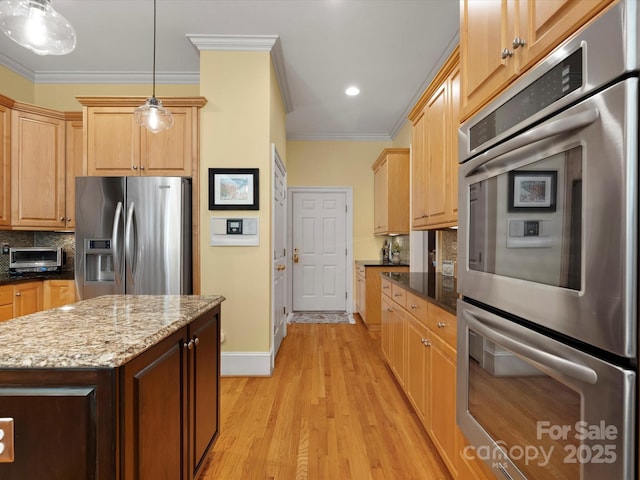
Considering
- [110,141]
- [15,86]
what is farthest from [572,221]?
[15,86]

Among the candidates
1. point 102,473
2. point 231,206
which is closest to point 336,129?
point 231,206

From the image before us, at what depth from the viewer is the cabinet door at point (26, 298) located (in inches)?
120

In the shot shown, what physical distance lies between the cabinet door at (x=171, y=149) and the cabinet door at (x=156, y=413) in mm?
2114

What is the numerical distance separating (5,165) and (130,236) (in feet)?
5.49

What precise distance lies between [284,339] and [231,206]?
1990 mm

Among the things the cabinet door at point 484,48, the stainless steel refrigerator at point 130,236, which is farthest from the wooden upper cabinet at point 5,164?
the cabinet door at point 484,48

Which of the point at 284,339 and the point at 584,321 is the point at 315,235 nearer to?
the point at 284,339

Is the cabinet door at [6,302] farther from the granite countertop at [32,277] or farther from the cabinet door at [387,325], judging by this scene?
the cabinet door at [387,325]

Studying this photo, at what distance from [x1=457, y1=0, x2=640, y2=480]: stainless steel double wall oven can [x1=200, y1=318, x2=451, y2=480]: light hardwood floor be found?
38.0 inches

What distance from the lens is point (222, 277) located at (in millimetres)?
3059

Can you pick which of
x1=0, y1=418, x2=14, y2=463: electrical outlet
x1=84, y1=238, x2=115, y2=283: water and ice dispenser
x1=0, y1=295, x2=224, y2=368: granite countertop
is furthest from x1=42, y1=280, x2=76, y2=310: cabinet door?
x1=0, y1=418, x2=14, y2=463: electrical outlet

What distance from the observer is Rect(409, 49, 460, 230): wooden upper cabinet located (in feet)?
6.59

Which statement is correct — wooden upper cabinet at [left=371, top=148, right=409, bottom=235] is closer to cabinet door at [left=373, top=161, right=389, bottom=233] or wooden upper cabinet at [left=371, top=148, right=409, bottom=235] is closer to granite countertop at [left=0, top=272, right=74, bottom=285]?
cabinet door at [left=373, top=161, right=389, bottom=233]

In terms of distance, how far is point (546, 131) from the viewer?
77cm
